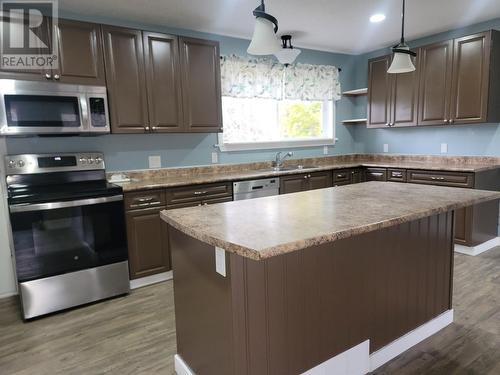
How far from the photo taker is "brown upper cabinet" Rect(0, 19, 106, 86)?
8.89ft

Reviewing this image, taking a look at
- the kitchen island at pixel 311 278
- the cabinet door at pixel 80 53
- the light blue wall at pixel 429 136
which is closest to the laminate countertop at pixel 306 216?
the kitchen island at pixel 311 278

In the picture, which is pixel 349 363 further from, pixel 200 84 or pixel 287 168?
pixel 287 168

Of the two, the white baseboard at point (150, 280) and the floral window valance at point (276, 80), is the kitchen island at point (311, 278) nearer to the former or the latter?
the white baseboard at point (150, 280)

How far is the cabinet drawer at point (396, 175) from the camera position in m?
4.07

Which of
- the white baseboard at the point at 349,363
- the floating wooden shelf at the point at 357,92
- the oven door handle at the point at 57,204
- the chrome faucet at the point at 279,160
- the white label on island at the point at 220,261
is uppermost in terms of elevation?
the floating wooden shelf at the point at 357,92

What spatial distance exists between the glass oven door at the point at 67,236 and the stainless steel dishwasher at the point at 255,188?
3.79 feet

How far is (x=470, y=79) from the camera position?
3.62 metres

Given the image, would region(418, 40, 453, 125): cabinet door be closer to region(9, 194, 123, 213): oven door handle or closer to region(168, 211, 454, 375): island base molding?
region(168, 211, 454, 375): island base molding

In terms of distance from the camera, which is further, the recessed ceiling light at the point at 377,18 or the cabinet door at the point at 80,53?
the recessed ceiling light at the point at 377,18

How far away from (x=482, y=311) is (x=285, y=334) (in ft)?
5.93

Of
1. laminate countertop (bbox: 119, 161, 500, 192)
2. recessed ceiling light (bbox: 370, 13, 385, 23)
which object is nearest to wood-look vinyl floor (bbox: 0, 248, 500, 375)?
laminate countertop (bbox: 119, 161, 500, 192)

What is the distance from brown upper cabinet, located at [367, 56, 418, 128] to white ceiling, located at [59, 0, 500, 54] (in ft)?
1.55

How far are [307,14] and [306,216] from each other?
252cm

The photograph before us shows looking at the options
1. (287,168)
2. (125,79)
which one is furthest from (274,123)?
(125,79)
